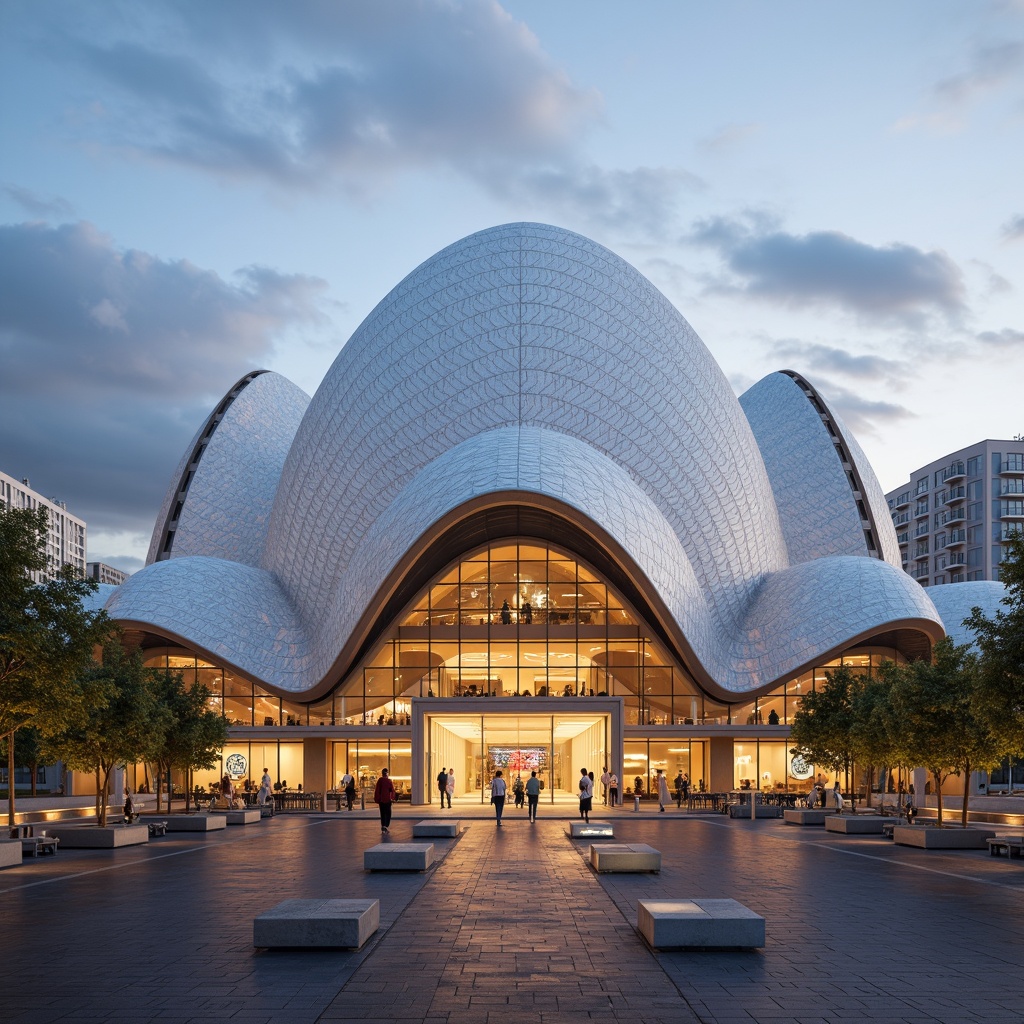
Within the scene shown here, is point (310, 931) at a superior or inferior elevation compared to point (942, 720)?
inferior

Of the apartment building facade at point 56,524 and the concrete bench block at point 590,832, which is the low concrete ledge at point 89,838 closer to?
the concrete bench block at point 590,832

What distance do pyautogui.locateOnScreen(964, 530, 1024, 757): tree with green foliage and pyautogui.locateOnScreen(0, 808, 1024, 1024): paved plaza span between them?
8.43 ft

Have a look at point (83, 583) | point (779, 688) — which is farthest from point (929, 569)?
point (83, 583)

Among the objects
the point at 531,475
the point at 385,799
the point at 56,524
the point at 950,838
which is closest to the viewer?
the point at 950,838

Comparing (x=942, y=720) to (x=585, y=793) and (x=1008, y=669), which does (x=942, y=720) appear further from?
(x=585, y=793)

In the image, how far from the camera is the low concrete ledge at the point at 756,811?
121 feet

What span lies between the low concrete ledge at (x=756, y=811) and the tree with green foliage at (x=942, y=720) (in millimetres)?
10279

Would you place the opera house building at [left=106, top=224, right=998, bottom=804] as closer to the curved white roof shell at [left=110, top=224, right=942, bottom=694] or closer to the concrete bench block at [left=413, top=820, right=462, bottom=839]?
the curved white roof shell at [left=110, top=224, right=942, bottom=694]

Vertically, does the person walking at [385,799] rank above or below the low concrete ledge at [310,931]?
below

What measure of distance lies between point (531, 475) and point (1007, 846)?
881 inches

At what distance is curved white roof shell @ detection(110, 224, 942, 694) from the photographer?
44.6 m

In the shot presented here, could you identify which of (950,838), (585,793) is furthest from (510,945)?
(585,793)

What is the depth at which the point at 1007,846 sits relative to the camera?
75.8 ft

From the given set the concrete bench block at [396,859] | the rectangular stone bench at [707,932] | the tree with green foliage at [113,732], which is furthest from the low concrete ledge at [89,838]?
the rectangular stone bench at [707,932]
